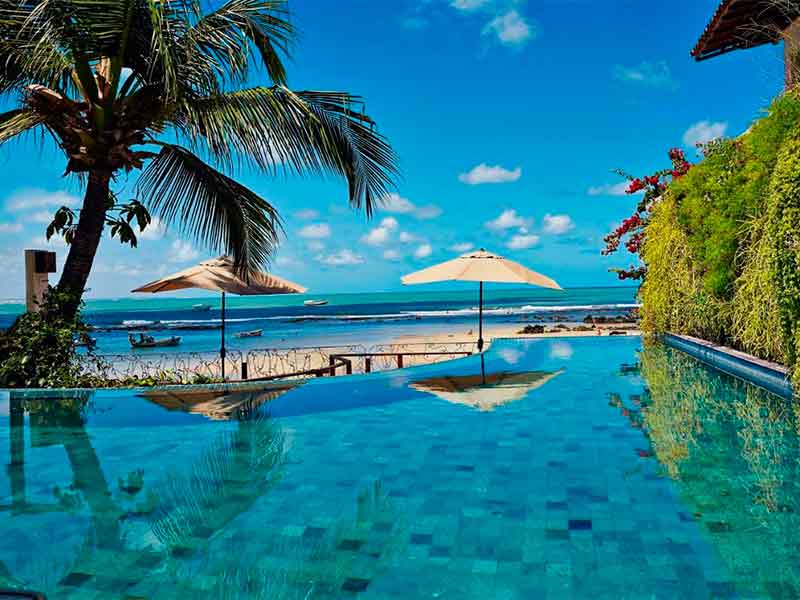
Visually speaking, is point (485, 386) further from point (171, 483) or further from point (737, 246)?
point (171, 483)

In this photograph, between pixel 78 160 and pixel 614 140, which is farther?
pixel 614 140

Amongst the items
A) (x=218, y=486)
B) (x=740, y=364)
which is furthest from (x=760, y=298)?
(x=218, y=486)

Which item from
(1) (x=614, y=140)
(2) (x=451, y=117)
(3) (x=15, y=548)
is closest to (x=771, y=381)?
(3) (x=15, y=548)

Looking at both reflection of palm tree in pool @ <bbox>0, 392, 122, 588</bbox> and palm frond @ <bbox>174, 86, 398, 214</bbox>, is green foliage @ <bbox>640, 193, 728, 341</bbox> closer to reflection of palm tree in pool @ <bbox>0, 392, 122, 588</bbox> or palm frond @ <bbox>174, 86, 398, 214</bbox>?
palm frond @ <bbox>174, 86, 398, 214</bbox>

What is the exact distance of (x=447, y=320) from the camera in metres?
50.9

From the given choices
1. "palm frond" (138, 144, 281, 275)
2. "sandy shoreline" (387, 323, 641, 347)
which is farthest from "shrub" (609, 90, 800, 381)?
"sandy shoreline" (387, 323, 641, 347)

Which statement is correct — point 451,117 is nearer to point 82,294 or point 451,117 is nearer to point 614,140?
point 614,140

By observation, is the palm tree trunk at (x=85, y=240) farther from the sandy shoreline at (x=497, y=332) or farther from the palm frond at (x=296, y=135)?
the sandy shoreline at (x=497, y=332)

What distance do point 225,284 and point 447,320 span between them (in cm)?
3961

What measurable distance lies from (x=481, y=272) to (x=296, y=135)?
174 inches

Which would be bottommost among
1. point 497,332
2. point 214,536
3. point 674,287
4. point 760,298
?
point 497,332

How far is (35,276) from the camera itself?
9.55m

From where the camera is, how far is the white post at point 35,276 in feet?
31.0

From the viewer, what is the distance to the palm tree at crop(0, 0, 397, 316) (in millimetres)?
7898
